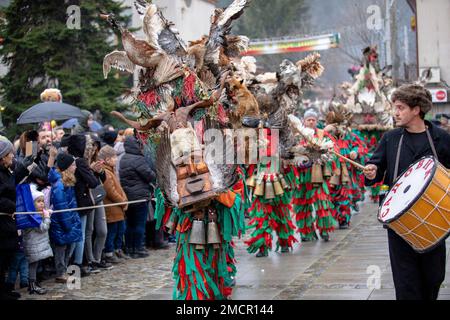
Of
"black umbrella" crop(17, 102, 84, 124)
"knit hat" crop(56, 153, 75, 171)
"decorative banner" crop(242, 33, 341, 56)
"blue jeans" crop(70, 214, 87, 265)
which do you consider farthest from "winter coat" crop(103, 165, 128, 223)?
"decorative banner" crop(242, 33, 341, 56)

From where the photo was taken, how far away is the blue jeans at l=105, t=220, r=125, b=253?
12.0 m

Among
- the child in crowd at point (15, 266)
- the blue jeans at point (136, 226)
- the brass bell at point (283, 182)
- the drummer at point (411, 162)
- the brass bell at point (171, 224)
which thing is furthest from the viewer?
the blue jeans at point (136, 226)

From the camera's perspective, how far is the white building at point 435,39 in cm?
3067

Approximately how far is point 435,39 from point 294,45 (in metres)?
7.61

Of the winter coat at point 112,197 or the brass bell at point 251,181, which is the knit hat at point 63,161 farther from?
the brass bell at point 251,181

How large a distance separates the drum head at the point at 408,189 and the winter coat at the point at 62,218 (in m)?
4.80

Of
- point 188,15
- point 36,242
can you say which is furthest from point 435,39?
point 36,242

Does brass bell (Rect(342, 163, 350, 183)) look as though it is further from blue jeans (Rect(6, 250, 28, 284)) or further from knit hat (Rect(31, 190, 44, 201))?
blue jeans (Rect(6, 250, 28, 284))

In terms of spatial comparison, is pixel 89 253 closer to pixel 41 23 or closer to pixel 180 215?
pixel 180 215

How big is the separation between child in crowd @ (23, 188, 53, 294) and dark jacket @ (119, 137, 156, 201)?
105 inches

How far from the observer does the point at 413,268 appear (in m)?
6.57

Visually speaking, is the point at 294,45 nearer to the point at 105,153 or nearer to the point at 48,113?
the point at 48,113

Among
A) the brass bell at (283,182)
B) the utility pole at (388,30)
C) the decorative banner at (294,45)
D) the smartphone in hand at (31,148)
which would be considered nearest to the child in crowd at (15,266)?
the smartphone in hand at (31,148)

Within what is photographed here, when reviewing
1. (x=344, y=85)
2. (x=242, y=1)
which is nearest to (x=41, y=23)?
(x=344, y=85)
